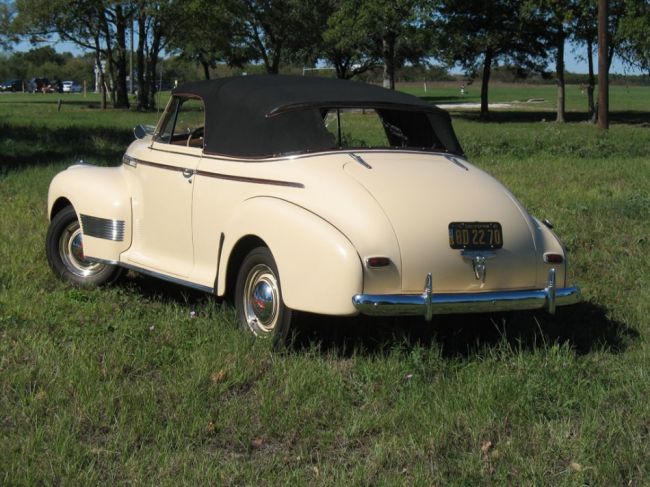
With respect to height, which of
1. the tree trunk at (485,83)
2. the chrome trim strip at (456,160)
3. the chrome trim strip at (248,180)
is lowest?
the chrome trim strip at (248,180)

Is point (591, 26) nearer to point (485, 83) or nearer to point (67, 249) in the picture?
point (485, 83)

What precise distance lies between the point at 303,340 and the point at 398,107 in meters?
1.72

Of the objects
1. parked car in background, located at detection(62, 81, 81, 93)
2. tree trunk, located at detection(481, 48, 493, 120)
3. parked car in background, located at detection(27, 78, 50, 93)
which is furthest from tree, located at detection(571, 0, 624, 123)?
parked car in background, located at detection(62, 81, 81, 93)

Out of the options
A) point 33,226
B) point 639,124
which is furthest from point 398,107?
point 639,124

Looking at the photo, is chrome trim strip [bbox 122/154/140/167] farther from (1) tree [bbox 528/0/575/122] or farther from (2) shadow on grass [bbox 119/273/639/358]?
(1) tree [bbox 528/0/575/122]

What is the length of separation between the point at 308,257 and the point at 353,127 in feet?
6.01

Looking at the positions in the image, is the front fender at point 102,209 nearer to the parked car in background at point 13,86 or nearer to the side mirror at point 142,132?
the side mirror at point 142,132

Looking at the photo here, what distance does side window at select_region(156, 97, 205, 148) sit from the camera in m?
6.07

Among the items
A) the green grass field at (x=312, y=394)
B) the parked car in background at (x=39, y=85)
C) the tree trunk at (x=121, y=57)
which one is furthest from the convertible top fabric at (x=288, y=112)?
the parked car in background at (x=39, y=85)

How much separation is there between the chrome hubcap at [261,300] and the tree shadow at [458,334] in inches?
7.9

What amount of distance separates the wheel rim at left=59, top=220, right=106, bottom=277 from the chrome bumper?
9.53ft

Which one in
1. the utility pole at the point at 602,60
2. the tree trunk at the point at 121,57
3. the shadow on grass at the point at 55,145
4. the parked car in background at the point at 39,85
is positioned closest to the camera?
the shadow on grass at the point at 55,145

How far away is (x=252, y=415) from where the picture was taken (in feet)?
12.9

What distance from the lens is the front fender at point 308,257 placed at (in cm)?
435
